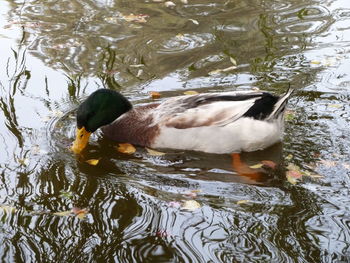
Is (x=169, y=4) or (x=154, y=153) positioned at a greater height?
(x=154, y=153)

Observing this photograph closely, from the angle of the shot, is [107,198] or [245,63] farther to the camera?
[245,63]

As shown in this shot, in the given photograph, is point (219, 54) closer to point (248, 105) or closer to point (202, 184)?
point (248, 105)

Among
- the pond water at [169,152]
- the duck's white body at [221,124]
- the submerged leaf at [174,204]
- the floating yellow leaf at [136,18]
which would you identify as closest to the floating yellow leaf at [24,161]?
the pond water at [169,152]

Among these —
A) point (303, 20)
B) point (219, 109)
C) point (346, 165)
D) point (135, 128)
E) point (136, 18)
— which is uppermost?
point (219, 109)

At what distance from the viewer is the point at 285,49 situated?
7602 millimetres

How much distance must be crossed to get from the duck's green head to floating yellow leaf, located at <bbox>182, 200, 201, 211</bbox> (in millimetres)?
1286

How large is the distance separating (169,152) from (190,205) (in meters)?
0.98

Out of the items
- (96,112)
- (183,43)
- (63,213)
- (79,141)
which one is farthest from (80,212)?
(183,43)

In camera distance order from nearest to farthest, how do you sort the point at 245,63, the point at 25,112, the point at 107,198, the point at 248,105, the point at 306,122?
the point at 107,198
the point at 248,105
the point at 306,122
the point at 25,112
the point at 245,63

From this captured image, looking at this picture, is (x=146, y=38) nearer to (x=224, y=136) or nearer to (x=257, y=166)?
(x=224, y=136)

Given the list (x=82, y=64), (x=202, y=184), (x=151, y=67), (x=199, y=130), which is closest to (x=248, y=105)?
(x=199, y=130)

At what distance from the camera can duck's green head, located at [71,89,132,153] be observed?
569 centimetres

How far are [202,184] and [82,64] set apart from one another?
281cm

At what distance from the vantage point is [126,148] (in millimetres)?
5812
